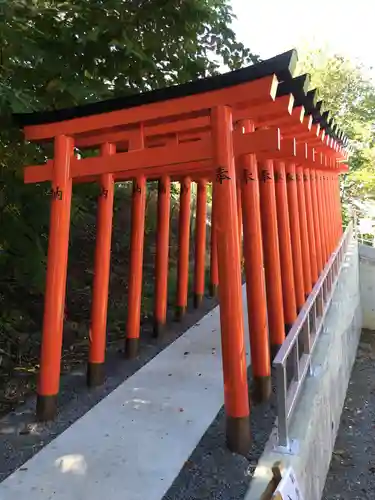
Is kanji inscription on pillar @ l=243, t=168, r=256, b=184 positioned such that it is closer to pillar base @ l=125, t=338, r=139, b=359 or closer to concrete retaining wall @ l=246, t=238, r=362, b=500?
concrete retaining wall @ l=246, t=238, r=362, b=500

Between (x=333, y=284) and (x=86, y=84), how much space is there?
4.93m

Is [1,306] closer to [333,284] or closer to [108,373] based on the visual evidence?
[108,373]

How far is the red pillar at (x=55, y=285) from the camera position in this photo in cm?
420

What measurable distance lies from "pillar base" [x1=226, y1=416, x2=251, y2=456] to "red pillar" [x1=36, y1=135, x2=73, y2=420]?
1616 millimetres

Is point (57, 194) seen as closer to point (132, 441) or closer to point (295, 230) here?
point (132, 441)

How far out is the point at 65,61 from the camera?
4926mm

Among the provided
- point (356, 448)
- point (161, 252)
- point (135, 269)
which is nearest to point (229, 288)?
point (135, 269)

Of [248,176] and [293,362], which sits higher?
[248,176]

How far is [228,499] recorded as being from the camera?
2961mm

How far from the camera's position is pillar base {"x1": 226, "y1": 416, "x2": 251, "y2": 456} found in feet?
11.5

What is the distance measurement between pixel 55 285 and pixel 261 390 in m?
2.07

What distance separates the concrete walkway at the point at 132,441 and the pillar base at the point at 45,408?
29 cm

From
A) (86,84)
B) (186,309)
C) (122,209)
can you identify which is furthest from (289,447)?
(122,209)

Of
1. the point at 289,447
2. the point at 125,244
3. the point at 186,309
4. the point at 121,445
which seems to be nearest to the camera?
the point at 289,447
